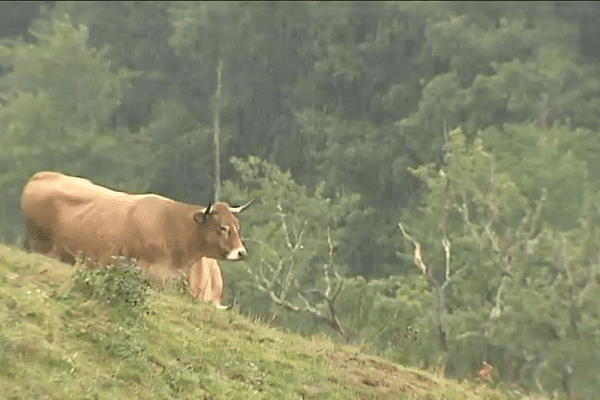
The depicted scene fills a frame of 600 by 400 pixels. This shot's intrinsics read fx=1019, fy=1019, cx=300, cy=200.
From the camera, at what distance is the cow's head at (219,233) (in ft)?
43.0

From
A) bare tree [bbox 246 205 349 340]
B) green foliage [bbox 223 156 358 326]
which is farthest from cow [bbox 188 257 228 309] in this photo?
green foliage [bbox 223 156 358 326]

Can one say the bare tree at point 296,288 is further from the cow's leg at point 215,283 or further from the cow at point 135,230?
the cow at point 135,230

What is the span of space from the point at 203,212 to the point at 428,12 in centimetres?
3877

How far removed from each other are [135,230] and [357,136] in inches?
1427

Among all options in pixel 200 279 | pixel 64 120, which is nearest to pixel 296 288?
pixel 64 120

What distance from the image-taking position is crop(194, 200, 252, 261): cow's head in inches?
516

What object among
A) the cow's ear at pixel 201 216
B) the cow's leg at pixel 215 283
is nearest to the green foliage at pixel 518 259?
the cow's leg at pixel 215 283

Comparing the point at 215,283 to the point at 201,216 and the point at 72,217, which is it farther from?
the point at 72,217

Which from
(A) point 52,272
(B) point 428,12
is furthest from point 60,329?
(B) point 428,12

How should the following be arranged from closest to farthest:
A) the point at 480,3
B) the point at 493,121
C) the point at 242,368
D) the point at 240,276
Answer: the point at 242,368 → the point at 240,276 → the point at 493,121 → the point at 480,3

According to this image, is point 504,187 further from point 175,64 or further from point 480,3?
point 175,64

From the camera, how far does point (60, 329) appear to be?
8.01 metres

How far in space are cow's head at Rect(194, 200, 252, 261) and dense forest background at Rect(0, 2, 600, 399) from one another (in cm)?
1727

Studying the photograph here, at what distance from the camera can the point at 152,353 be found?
8359mm
